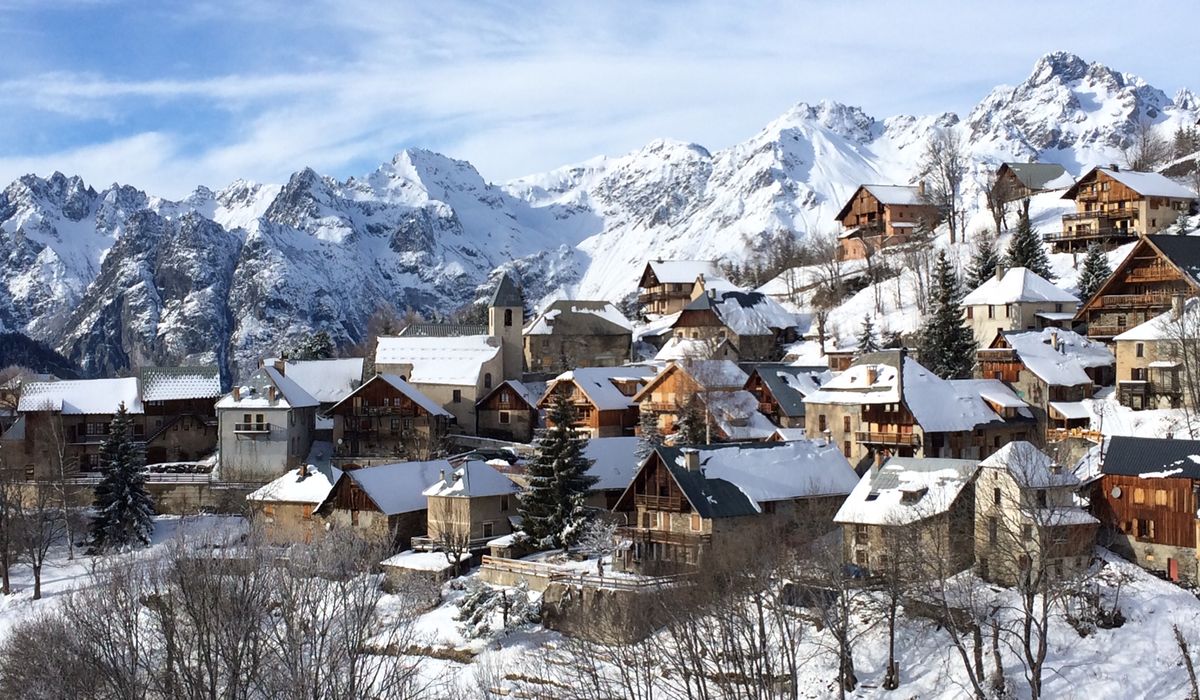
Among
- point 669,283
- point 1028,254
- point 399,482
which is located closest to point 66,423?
point 399,482

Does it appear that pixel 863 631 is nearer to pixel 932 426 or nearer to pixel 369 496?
pixel 932 426

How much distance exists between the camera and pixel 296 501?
7031 cm

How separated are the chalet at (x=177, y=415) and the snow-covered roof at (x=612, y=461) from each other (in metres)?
34.1

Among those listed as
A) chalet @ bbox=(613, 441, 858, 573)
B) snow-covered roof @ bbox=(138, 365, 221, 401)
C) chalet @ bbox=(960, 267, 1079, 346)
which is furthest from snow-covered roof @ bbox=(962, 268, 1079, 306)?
snow-covered roof @ bbox=(138, 365, 221, 401)

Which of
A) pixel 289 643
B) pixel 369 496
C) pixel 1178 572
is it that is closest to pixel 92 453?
pixel 369 496

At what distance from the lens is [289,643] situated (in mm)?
38250

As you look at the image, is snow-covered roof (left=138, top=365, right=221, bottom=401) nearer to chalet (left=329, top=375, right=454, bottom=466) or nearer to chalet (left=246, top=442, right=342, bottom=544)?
chalet (left=329, top=375, right=454, bottom=466)

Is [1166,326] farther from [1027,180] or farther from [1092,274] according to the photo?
[1027,180]

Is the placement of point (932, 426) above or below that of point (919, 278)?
below

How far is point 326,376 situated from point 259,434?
47.2 ft

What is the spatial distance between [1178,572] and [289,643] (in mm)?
34830

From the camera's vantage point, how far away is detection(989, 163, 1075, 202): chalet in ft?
397

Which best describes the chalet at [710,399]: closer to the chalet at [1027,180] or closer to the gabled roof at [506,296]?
the gabled roof at [506,296]

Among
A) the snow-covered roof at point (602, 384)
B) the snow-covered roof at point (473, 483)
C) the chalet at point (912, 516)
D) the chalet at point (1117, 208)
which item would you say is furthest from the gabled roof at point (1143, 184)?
the snow-covered roof at point (473, 483)
